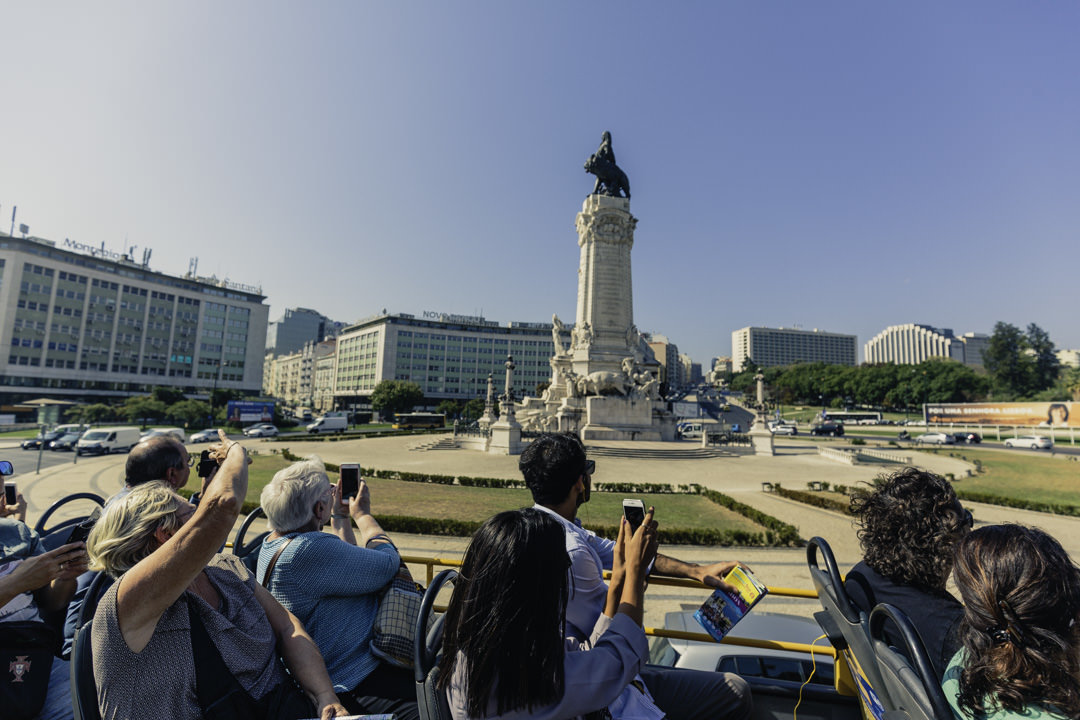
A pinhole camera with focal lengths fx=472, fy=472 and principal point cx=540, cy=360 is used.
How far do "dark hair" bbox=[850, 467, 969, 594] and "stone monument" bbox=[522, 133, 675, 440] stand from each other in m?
32.0

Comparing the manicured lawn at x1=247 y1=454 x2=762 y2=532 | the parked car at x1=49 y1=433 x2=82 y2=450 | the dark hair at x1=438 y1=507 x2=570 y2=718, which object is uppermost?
the dark hair at x1=438 y1=507 x2=570 y2=718

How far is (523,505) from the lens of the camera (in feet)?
55.6

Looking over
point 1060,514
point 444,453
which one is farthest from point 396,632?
point 444,453

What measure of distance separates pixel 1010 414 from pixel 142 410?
92380 mm

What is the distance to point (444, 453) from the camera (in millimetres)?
32094

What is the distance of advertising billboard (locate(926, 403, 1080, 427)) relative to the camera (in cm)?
4839

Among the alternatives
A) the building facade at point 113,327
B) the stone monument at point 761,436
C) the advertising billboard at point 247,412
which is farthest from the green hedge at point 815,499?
the building facade at point 113,327

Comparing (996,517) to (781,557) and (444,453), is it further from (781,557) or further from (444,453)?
(444,453)

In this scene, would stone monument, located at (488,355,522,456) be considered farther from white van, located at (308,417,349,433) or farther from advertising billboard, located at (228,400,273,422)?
advertising billboard, located at (228,400,273,422)

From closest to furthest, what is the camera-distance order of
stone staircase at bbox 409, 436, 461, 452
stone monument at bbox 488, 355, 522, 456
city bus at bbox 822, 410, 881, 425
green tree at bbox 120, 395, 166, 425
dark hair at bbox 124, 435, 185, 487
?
dark hair at bbox 124, 435, 185, 487
stone monument at bbox 488, 355, 522, 456
stone staircase at bbox 409, 436, 461, 452
green tree at bbox 120, 395, 166, 425
city bus at bbox 822, 410, 881, 425

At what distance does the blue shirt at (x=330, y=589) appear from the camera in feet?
9.61

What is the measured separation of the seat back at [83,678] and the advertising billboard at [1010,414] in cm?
7188

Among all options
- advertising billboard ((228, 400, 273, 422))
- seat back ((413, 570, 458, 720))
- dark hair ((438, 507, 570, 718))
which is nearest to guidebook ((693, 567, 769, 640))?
dark hair ((438, 507, 570, 718))

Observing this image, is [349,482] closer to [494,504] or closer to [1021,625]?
[1021,625]
